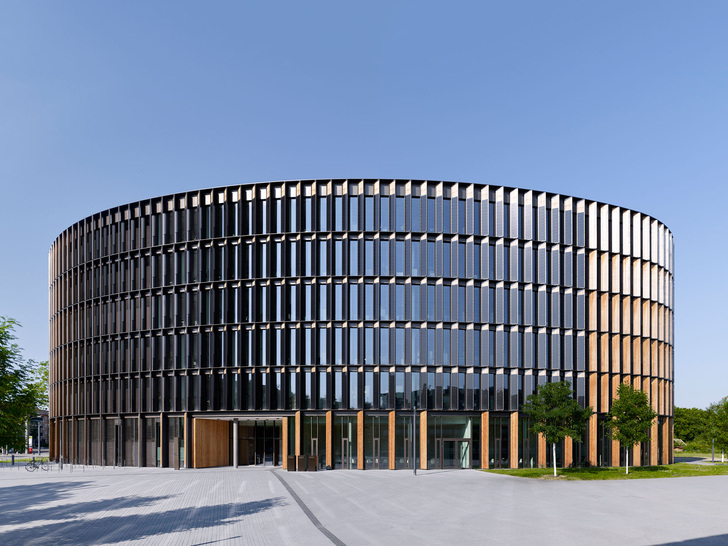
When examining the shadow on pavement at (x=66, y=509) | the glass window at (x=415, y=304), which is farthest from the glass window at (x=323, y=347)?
the shadow on pavement at (x=66, y=509)

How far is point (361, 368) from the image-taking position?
55.0 metres

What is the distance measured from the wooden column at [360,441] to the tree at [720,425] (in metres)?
37.4

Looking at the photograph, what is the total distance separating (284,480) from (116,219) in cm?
3437

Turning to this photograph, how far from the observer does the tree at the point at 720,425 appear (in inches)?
2699

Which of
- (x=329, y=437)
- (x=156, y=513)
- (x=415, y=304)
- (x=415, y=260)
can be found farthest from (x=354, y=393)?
(x=156, y=513)

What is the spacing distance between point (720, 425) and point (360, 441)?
1518 inches

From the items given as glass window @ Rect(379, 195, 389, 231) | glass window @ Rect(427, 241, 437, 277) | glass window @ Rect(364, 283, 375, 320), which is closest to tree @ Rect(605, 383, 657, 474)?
glass window @ Rect(427, 241, 437, 277)

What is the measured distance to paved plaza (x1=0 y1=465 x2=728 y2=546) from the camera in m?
21.1

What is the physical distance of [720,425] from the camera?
6969cm

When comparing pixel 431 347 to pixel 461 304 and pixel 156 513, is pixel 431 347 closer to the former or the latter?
pixel 461 304

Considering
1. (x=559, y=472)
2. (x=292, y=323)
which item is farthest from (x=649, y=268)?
(x=292, y=323)

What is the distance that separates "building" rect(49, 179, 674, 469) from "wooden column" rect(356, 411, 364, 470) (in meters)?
0.17

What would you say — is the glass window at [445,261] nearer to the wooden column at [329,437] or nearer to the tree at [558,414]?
the tree at [558,414]

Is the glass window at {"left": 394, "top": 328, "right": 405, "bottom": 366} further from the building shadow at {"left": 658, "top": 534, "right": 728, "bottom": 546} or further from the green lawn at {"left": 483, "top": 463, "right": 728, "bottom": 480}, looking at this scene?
the building shadow at {"left": 658, "top": 534, "right": 728, "bottom": 546}
